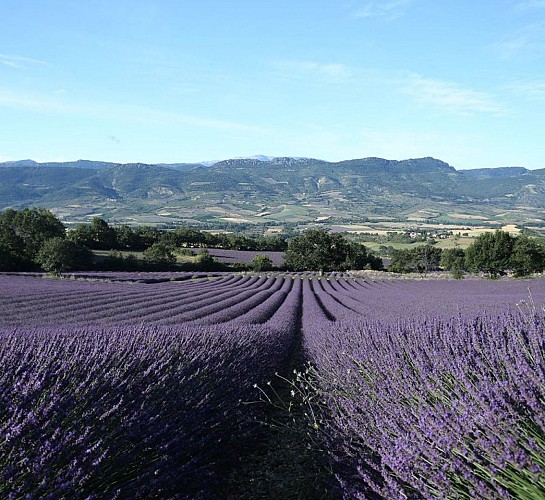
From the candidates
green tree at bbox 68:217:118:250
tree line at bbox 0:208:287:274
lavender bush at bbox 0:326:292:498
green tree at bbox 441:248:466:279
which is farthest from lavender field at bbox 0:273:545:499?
green tree at bbox 441:248:466:279

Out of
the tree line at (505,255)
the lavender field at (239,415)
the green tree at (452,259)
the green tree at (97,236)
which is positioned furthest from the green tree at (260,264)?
the lavender field at (239,415)

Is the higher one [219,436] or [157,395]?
[157,395]

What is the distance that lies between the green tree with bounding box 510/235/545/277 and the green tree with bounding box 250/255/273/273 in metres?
23.9

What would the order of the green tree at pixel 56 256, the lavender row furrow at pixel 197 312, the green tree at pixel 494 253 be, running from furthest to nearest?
the green tree at pixel 494 253, the green tree at pixel 56 256, the lavender row furrow at pixel 197 312

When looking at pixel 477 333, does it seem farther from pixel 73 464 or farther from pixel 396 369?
pixel 73 464

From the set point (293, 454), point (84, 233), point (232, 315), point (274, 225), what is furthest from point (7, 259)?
point (274, 225)

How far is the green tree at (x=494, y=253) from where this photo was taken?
43688 mm

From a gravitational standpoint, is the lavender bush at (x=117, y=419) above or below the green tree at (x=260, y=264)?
above

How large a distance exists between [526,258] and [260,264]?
25.2 metres

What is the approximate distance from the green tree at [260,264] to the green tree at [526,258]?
78.3 ft

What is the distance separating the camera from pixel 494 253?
145ft

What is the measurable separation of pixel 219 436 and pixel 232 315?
7.76m

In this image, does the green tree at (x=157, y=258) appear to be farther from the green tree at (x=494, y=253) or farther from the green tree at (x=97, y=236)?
the green tree at (x=494, y=253)

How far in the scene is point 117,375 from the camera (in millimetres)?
2832
